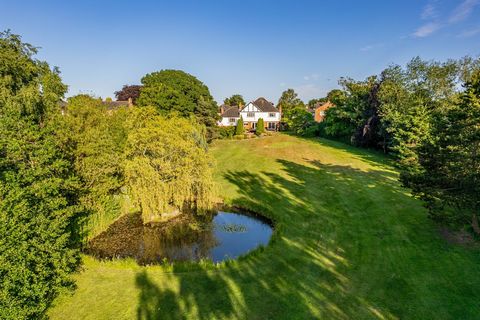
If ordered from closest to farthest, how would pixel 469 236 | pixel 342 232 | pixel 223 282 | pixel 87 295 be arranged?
pixel 87 295
pixel 223 282
pixel 469 236
pixel 342 232

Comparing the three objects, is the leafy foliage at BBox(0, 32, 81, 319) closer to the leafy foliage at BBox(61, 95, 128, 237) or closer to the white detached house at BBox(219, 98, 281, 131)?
the leafy foliage at BBox(61, 95, 128, 237)

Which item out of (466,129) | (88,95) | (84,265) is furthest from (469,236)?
(88,95)

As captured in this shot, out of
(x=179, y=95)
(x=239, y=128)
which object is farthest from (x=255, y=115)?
(x=179, y=95)

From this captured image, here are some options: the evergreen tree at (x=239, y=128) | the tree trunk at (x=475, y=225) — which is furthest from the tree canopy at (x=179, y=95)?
the tree trunk at (x=475, y=225)

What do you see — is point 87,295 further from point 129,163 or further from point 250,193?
point 250,193

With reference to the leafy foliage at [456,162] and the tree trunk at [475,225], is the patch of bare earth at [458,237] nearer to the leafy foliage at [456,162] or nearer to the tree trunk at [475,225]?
the tree trunk at [475,225]
